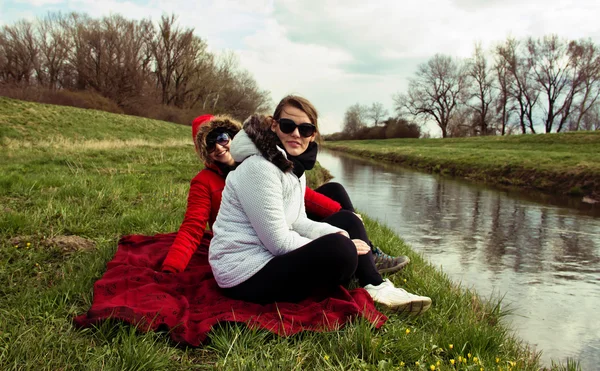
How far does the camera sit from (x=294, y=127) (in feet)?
8.20

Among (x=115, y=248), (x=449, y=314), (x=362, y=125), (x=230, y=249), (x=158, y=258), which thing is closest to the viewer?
(x=230, y=249)

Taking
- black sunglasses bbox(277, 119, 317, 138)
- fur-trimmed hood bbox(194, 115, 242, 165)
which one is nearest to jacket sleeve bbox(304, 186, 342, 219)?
fur-trimmed hood bbox(194, 115, 242, 165)

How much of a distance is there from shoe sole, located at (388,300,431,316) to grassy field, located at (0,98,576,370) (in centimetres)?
5

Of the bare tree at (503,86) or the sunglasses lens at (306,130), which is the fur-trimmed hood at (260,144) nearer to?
the sunglasses lens at (306,130)

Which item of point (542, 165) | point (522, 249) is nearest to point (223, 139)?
point (522, 249)

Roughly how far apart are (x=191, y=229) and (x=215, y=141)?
74cm

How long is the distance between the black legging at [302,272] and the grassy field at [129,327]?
0.27 meters

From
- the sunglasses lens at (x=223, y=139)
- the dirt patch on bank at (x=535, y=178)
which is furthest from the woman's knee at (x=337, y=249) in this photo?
the dirt patch on bank at (x=535, y=178)

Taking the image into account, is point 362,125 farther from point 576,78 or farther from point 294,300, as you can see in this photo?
point 294,300

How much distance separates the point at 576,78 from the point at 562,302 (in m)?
36.3

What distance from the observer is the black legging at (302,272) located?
2322mm

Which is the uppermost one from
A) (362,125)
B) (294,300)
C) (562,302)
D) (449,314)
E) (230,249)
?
(362,125)

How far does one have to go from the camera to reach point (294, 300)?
2.52 m

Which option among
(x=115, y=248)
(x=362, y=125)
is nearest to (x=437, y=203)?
(x=115, y=248)
